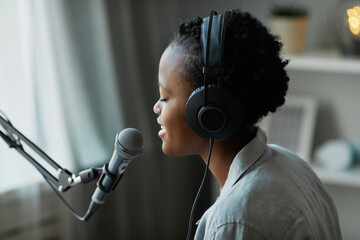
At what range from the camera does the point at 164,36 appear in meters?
2.32

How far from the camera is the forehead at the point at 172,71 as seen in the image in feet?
3.13

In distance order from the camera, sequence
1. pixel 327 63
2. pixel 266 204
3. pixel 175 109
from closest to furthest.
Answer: pixel 266 204
pixel 175 109
pixel 327 63

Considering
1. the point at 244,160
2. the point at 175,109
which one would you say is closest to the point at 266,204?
the point at 244,160

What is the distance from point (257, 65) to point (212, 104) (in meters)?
0.11

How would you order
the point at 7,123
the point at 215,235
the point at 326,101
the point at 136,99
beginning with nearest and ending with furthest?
the point at 215,235, the point at 7,123, the point at 136,99, the point at 326,101

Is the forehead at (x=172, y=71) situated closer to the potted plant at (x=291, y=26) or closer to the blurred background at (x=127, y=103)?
the blurred background at (x=127, y=103)

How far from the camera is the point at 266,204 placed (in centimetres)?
86

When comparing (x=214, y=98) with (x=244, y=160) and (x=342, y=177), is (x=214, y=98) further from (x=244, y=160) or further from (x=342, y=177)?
(x=342, y=177)

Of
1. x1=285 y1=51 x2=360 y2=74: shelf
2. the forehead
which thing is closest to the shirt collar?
the forehead

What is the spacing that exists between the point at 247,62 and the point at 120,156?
0.28 metres

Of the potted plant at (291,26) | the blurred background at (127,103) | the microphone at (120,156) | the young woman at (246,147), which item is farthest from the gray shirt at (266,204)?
the potted plant at (291,26)

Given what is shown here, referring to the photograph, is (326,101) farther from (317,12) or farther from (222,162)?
(222,162)

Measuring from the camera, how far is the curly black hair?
0.90m

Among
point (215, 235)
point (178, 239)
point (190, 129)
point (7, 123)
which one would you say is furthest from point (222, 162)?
point (178, 239)
